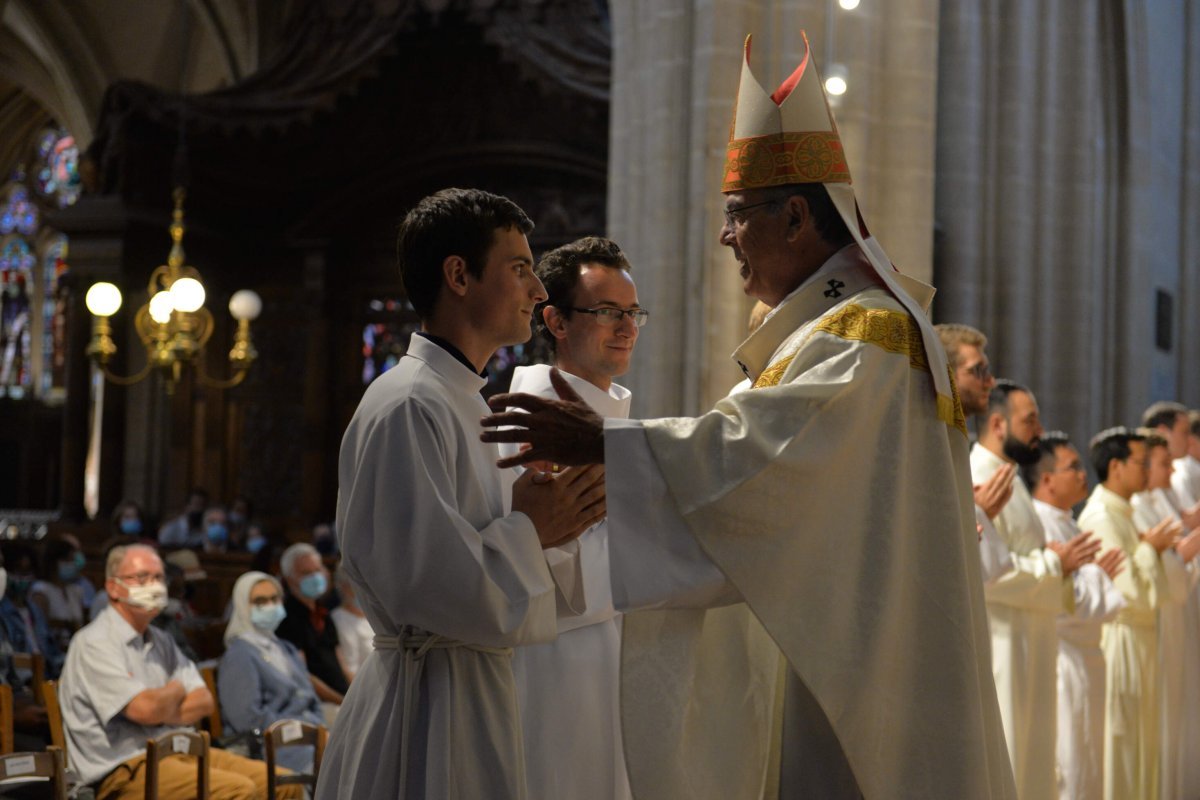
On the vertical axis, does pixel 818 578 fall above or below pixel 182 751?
above

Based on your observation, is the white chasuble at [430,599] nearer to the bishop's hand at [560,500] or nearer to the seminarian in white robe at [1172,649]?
the bishop's hand at [560,500]

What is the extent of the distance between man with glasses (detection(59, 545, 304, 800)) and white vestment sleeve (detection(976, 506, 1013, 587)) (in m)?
2.96

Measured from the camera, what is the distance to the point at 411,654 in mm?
2664

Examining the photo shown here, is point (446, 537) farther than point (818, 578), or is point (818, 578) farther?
point (818, 578)

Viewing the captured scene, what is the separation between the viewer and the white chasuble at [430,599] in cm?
256

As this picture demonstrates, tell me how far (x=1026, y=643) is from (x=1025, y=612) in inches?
4.9

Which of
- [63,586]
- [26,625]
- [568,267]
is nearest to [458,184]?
[63,586]

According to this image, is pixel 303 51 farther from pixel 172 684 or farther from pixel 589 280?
pixel 589 280

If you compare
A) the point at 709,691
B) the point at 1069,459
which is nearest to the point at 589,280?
the point at 709,691

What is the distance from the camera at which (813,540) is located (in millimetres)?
2691

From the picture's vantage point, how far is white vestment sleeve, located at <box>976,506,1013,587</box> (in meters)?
5.61

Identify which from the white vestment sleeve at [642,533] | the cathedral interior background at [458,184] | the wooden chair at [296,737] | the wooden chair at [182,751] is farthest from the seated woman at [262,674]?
the white vestment sleeve at [642,533]

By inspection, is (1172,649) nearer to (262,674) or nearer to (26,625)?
(262,674)

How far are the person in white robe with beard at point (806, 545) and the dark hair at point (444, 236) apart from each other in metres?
0.36
